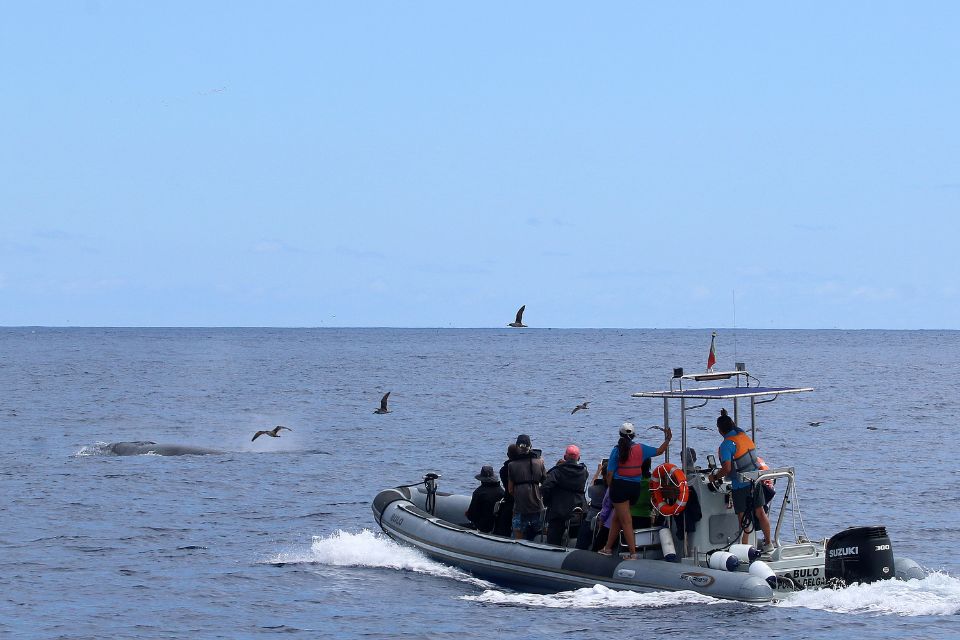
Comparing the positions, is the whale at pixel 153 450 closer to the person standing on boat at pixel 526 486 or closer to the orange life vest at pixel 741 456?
the person standing on boat at pixel 526 486

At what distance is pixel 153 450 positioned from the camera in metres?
36.1

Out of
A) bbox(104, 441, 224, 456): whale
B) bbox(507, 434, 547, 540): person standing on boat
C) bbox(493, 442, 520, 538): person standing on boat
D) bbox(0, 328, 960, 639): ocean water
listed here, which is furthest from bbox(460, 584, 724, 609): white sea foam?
bbox(104, 441, 224, 456): whale

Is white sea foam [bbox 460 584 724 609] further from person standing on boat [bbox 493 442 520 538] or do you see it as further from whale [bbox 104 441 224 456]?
whale [bbox 104 441 224 456]

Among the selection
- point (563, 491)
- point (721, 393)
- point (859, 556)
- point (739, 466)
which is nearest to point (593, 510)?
point (563, 491)

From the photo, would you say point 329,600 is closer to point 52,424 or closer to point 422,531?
point 422,531

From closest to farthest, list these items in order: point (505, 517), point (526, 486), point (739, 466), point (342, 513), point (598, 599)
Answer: point (739, 466) → point (598, 599) → point (526, 486) → point (505, 517) → point (342, 513)

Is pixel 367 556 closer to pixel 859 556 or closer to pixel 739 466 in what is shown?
pixel 739 466

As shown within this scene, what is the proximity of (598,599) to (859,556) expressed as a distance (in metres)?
3.33

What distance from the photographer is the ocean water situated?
1625 cm

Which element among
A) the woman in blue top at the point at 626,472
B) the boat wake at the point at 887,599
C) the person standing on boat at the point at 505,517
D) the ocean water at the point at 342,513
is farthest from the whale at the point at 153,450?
the boat wake at the point at 887,599

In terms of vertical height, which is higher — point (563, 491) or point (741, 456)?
point (741, 456)

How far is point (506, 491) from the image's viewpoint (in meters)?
18.1

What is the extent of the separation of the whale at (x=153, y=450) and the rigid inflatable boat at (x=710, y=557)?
64.9 feet

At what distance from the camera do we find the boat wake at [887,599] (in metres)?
15.9
